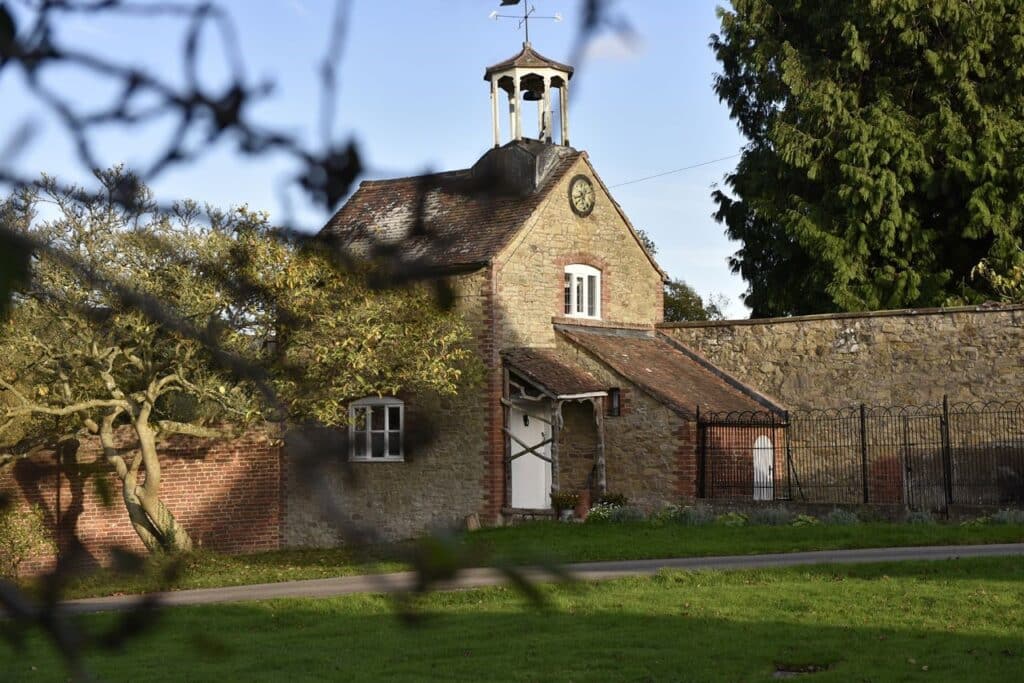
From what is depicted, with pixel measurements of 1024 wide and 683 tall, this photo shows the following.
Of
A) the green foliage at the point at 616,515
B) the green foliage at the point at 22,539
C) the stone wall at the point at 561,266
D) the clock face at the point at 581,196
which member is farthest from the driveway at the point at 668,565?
the clock face at the point at 581,196

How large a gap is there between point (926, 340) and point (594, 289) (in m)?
6.10

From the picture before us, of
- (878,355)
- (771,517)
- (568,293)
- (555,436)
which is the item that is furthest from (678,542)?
(878,355)

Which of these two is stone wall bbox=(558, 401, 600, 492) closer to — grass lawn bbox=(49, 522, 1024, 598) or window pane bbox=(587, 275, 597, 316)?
window pane bbox=(587, 275, 597, 316)

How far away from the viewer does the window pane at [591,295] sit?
25562 millimetres

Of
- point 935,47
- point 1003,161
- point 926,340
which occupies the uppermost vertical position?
point 935,47

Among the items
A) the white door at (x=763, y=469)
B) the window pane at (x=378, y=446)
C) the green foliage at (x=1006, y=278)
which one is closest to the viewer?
the window pane at (x=378, y=446)

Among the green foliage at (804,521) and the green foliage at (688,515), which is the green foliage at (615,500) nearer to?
the green foliage at (688,515)

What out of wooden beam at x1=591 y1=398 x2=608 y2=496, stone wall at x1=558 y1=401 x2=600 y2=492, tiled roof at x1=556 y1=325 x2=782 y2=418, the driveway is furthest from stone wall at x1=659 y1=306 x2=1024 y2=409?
the driveway

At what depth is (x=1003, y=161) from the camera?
99.3 feet

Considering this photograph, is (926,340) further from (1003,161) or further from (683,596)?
(683,596)

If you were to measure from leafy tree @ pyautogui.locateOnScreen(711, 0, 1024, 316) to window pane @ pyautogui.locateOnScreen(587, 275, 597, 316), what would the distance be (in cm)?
761

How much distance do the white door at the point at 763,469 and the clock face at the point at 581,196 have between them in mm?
5264

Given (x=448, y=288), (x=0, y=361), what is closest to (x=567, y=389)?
(x=0, y=361)

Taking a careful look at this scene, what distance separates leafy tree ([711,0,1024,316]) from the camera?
3027cm
